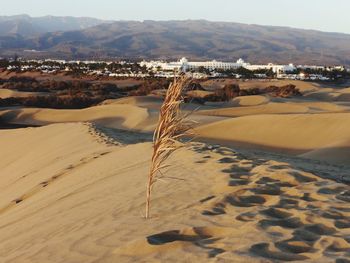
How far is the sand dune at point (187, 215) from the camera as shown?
421 cm

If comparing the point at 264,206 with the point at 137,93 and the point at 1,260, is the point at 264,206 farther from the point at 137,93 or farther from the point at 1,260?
the point at 137,93

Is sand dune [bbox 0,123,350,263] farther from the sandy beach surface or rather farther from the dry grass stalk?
the dry grass stalk

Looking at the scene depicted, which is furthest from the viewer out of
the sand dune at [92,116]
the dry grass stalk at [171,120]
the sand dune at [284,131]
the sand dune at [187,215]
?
the sand dune at [92,116]

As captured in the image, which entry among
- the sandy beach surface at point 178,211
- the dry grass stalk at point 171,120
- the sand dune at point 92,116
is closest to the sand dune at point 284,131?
the sandy beach surface at point 178,211

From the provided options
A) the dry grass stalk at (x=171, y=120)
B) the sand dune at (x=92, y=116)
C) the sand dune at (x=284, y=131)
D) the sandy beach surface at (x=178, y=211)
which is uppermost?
the dry grass stalk at (x=171, y=120)

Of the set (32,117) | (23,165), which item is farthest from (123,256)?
(32,117)

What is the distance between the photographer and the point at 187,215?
17.0 feet

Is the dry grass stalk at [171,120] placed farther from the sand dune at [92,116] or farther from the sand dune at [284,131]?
the sand dune at [92,116]

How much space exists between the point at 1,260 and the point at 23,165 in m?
9.48

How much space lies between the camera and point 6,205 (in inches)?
357

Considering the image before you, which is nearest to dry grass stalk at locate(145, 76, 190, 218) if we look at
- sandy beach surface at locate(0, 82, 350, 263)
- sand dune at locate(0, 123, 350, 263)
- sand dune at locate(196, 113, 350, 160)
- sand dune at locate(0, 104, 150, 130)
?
sandy beach surface at locate(0, 82, 350, 263)

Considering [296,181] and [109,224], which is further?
[296,181]

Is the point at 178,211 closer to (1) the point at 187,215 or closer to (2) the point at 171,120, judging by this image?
(1) the point at 187,215

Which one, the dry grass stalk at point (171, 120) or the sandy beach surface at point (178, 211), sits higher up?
the dry grass stalk at point (171, 120)
